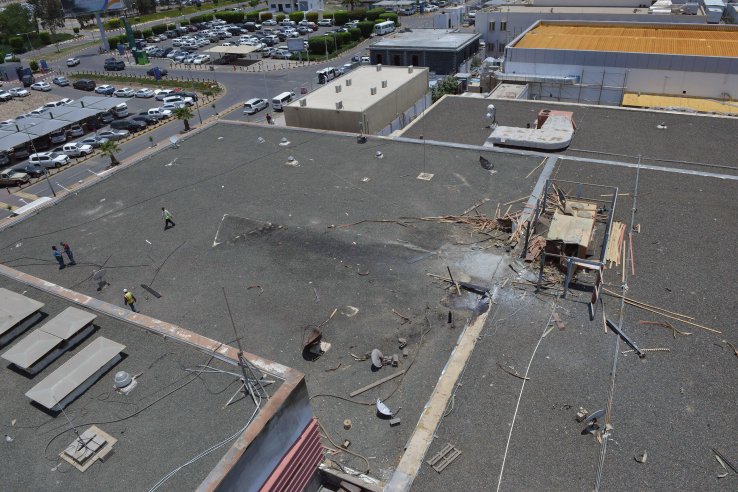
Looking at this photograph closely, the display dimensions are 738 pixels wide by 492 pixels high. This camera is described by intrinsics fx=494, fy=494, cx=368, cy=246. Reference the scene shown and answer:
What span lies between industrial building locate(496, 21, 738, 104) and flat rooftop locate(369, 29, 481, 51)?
24011 mm

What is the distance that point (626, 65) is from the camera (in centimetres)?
3938

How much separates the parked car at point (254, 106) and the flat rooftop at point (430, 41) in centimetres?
1982

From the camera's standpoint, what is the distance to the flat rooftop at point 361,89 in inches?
1405

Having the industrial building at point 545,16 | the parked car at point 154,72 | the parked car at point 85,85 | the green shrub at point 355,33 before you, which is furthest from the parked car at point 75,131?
the industrial building at point 545,16

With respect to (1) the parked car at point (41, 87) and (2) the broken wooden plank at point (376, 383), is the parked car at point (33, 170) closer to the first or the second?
(1) the parked car at point (41, 87)

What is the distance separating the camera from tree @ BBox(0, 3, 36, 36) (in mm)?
112938

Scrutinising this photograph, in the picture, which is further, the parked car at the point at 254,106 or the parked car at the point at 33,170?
the parked car at the point at 254,106

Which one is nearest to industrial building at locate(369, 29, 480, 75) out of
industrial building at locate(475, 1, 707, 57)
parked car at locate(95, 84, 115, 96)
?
industrial building at locate(475, 1, 707, 57)

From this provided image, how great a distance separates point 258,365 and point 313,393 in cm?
362

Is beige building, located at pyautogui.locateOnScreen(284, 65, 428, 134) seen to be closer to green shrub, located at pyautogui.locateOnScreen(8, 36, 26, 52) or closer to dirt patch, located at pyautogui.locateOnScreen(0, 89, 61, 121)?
dirt patch, located at pyautogui.locateOnScreen(0, 89, 61, 121)

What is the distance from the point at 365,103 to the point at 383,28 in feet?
229

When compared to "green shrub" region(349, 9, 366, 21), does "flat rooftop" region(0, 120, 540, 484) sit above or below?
below

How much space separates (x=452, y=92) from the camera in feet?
175

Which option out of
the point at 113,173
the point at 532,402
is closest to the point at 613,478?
the point at 532,402
